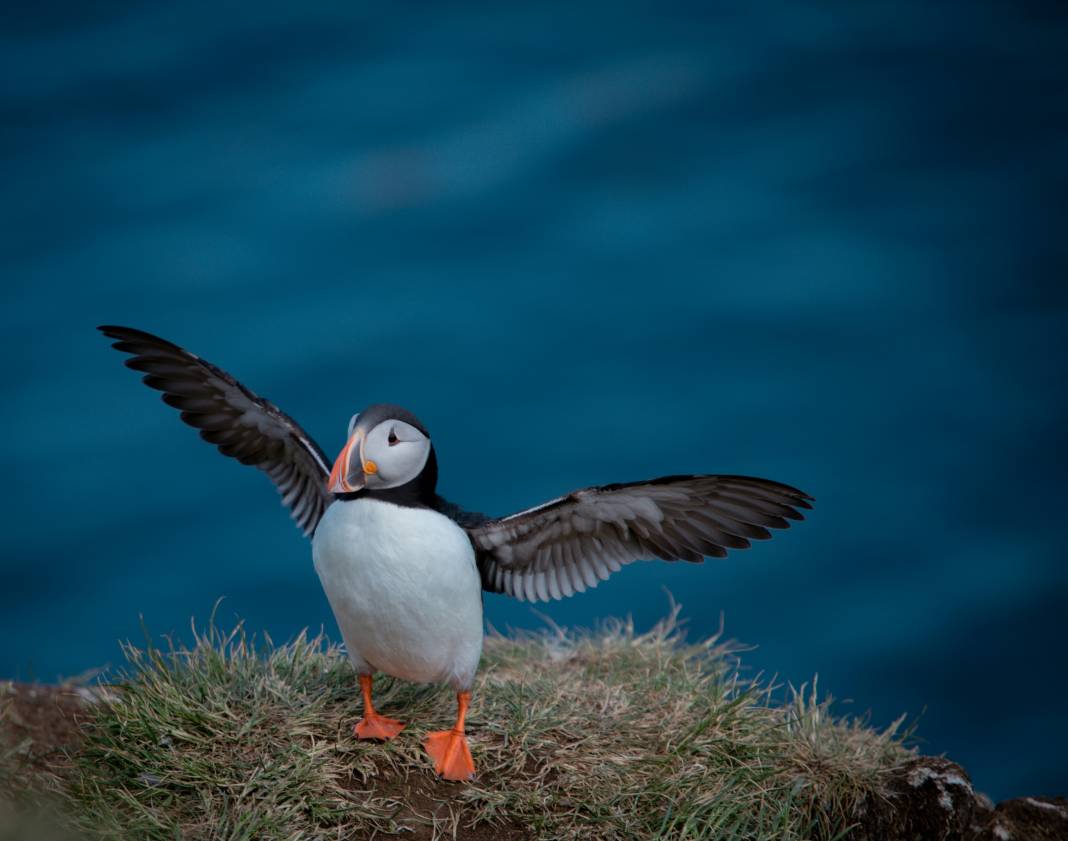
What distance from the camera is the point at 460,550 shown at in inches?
157

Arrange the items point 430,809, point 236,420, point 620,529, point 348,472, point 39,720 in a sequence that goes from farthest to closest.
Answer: point 39,720, point 236,420, point 620,529, point 430,809, point 348,472

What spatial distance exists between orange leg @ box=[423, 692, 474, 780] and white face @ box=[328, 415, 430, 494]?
810 millimetres

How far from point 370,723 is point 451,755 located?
0.29 metres

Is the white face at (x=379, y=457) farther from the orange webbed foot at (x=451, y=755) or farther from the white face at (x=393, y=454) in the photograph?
the orange webbed foot at (x=451, y=755)

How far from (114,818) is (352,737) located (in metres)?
0.76

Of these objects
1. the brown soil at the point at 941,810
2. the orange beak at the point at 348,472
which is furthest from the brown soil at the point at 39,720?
the orange beak at the point at 348,472

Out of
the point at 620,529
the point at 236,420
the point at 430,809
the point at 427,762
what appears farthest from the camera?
the point at 236,420

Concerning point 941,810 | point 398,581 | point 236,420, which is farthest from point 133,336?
point 941,810

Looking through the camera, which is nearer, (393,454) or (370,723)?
(393,454)

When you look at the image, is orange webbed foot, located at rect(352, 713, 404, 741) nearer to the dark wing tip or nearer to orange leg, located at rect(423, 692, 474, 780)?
orange leg, located at rect(423, 692, 474, 780)

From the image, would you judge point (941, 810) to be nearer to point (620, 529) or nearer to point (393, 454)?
point (620, 529)

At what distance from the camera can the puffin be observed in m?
3.87

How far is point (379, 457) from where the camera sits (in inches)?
151

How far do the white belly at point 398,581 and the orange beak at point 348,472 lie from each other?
0.11 metres
